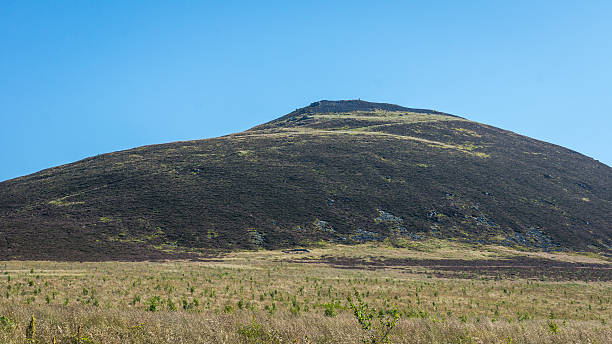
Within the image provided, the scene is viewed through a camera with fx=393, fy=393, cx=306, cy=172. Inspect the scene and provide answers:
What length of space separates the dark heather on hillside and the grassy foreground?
53.8ft

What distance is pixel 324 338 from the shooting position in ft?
31.3

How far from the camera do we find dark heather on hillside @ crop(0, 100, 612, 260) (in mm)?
70875

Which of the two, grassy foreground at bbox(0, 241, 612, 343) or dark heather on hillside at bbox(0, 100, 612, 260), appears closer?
grassy foreground at bbox(0, 241, 612, 343)

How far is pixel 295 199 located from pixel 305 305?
68345 millimetres

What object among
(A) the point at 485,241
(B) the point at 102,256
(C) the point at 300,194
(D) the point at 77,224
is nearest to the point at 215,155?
(C) the point at 300,194

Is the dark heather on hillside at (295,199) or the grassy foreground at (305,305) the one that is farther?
the dark heather on hillside at (295,199)

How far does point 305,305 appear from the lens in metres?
21.4

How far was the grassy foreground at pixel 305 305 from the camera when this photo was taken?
9656mm

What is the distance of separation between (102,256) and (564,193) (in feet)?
373

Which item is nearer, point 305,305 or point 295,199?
point 305,305

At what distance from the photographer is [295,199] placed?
8969 cm

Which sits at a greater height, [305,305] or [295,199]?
[295,199]

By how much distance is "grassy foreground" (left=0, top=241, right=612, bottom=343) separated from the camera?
380 inches

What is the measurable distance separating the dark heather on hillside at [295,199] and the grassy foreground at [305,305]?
16.4 metres
